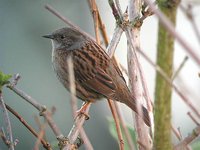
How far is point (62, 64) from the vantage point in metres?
5.30

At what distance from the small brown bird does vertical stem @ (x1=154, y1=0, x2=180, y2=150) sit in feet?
7.98

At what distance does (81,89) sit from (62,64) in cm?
31

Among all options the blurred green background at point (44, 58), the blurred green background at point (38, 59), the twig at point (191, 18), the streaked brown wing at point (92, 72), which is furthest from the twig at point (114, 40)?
the blurred green background at point (38, 59)

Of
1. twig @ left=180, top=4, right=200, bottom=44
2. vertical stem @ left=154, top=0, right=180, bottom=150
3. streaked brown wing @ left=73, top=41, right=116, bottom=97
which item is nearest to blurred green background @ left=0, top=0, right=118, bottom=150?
streaked brown wing @ left=73, top=41, right=116, bottom=97

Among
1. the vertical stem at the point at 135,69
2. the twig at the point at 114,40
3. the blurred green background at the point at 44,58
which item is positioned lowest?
the vertical stem at the point at 135,69

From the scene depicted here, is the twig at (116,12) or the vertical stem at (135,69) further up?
the twig at (116,12)

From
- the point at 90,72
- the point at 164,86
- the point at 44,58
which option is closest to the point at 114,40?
the point at 90,72

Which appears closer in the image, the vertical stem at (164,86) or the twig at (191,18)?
the twig at (191,18)

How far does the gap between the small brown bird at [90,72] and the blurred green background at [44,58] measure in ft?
5.11

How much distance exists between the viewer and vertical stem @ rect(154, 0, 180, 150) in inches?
81.2

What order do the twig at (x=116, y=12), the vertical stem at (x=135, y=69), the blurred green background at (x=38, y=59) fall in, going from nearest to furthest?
the vertical stem at (x=135, y=69), the twig at (x=116, y=12), the blurred green background at (x=38, y=59)

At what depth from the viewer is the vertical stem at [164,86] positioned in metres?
2.06

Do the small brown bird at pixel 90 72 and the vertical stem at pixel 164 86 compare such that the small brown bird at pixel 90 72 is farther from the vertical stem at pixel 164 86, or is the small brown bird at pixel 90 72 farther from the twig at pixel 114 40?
the vertical stem at pixel 164 86

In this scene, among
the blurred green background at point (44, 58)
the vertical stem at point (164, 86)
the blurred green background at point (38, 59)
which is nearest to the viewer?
the vertical stem at point (164, 86)
